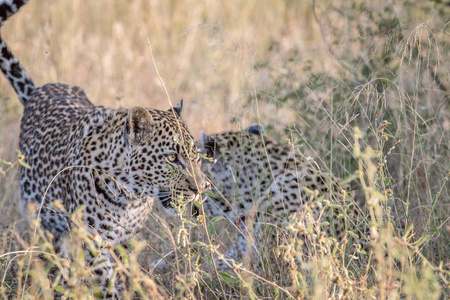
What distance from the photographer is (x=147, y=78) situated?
9930 millimetres

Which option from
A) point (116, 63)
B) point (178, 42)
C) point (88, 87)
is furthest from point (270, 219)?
point (178, 42)

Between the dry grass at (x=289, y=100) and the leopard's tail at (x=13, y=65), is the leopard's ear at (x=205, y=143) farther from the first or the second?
Answer: the leopard's tail at (x=13, y=65)

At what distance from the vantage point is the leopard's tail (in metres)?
5.80

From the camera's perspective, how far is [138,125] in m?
4.32

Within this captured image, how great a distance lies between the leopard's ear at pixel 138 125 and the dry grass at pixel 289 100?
2.10 feet

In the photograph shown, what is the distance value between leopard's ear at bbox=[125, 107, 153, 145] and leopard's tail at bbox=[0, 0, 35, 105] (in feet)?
7.29

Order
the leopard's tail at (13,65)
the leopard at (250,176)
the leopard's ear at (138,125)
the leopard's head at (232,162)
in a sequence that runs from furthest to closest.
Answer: the leopard's head at (232,162) < the leopard's tail at (13,65) < the leopard at (250,176) < the leopard's ear at (138,125)

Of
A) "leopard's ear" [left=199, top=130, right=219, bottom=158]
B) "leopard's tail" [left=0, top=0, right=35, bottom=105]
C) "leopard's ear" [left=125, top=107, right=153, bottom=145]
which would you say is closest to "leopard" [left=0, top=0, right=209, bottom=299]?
"leopard's ear" [left=125, top=107, right=153, bottom=145]

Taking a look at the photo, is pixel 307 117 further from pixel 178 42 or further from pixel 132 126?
pixel 178 42

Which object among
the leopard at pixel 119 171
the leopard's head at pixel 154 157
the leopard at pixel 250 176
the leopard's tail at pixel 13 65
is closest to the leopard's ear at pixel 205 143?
the leopard at pixel 250 176

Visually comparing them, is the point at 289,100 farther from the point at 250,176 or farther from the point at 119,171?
the point at 119,171

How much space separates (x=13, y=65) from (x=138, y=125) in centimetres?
239

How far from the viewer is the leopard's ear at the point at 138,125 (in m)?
4.27

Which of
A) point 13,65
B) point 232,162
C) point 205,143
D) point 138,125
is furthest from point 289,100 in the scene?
point 138,125
